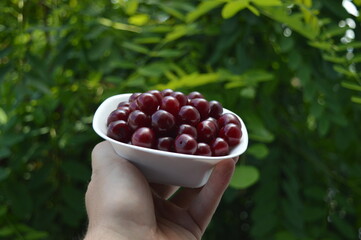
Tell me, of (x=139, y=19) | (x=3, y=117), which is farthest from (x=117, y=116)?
(x=139, y=19)

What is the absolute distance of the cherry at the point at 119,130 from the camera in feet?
2.62

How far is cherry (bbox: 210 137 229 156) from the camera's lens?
79 centimetres

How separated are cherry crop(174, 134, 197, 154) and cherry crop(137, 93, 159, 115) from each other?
0.33 ft

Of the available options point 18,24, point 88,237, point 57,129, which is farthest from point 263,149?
point 18,24

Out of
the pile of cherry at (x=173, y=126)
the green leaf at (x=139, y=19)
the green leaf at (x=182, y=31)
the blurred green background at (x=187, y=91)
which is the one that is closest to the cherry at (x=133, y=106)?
the pile of cherry at (x=173, y=126)

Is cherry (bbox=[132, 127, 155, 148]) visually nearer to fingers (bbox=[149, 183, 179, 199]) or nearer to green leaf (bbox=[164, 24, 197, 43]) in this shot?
fingers (bbox=[149, 183, 179, 199])

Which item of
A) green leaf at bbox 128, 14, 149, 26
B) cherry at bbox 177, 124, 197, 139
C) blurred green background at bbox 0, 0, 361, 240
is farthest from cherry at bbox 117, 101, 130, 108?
green leaf at bbox 128, 14, 149, 26

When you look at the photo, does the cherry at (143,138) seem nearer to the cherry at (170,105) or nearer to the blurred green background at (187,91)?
the cherry at (170,105)

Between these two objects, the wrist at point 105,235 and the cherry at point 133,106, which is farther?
the cherry at point 133,106

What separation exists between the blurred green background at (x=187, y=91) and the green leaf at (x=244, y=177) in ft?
0.07

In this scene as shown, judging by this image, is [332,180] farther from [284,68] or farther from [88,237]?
[88,237]

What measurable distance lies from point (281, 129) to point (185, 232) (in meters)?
0.57

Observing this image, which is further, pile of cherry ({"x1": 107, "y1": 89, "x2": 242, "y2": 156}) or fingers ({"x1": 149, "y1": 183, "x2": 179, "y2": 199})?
fingers ({"x1": 149, "y1": 183, "x2": 179, "y2": 199})

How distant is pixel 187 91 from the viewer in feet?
3.98
